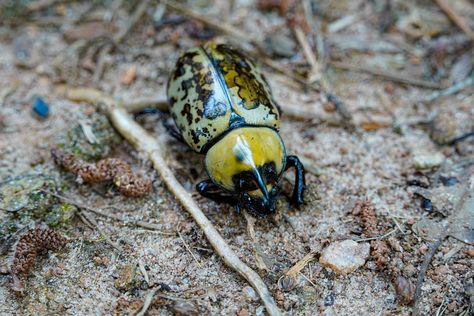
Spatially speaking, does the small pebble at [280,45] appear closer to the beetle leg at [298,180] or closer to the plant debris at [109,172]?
the beetle leg at [298,180]

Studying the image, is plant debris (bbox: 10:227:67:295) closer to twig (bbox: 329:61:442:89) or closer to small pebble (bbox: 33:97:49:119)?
small pebble (bbox: 33:97:49:119)

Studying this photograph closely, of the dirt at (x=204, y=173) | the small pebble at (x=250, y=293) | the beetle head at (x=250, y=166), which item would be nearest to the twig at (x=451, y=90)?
the dirt at (x=204, y=173)

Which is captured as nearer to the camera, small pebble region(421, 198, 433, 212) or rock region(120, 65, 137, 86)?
small pebble region(421, 198, 433, 212)

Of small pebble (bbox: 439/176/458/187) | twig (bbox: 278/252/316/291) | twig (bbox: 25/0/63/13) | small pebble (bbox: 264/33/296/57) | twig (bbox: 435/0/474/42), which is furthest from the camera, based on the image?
twig (bbox: 25/0/63/13)

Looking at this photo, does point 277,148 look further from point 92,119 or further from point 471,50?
point 471,50

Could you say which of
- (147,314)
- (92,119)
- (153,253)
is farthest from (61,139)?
(147,314)

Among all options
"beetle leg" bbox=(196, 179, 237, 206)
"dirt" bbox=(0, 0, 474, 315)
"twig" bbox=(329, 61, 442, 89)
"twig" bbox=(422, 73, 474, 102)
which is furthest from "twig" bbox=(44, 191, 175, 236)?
"twig" bbox=(422, 73, 474, 102)

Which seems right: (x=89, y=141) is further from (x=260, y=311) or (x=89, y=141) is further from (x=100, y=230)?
(x=260, y=311)
